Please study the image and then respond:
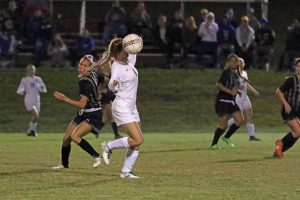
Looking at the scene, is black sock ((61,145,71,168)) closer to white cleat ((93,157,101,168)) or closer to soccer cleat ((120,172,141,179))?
white cleat ((93,157,101,168))

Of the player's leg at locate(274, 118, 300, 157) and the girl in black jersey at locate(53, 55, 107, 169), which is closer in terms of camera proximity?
the girl in black jersey at locate(53, 55, 107, 169)

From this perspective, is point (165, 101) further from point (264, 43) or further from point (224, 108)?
point (224, 108)

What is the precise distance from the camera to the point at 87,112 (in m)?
15.6

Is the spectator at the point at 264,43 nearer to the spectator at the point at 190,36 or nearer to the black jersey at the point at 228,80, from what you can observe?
the spectator at the point at 190,36

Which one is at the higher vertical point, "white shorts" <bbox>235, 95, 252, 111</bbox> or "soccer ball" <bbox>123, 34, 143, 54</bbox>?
"soccer ball" <bbox>123, 34, 143, 54</bbox>

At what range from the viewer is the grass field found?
12.4 metres

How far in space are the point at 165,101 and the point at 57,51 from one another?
4.97 meters

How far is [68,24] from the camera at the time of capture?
40.5 m

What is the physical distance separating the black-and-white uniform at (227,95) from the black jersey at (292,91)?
3.52 meters

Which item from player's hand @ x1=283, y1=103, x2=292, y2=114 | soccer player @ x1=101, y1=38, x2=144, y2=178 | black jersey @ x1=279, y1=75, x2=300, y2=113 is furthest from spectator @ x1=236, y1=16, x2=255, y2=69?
soccer player @ x1=101, y1=38, x2=144, y2=178

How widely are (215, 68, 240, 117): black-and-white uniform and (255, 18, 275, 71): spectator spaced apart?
1524cm

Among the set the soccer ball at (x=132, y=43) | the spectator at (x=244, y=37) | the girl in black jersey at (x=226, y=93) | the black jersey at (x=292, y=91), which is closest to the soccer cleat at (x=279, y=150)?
the black jersey at (x=292, y=91)

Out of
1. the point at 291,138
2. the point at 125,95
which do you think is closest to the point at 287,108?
the point at 291,138

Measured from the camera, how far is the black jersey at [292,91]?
17.9 metres
